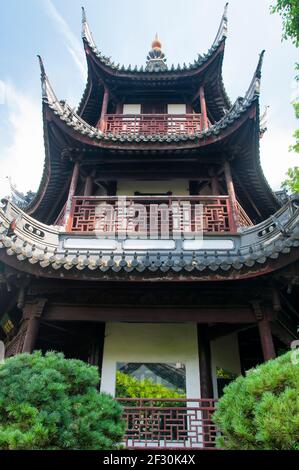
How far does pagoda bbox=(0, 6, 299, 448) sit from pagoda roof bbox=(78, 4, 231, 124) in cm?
4

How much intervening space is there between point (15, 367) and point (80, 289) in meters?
2.81

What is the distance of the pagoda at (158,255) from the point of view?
5.87 m

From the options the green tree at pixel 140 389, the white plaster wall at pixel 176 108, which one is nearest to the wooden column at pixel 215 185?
the white plaster wall at pixel 176 108

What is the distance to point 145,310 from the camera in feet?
21.3

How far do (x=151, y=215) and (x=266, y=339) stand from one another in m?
3.41

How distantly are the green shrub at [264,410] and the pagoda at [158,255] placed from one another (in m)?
2.16

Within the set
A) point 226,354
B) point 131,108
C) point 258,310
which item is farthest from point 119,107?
point 258,310

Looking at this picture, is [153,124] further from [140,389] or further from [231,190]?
[140,389]

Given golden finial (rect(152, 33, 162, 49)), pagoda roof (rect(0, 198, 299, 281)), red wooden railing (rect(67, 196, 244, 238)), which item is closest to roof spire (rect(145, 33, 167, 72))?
golden finial (rect(152, 33, 162, 49))

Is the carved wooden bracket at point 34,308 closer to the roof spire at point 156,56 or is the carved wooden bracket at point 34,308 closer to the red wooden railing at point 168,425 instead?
the red wooden railing at point 168,425

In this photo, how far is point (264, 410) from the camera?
9.82 ft

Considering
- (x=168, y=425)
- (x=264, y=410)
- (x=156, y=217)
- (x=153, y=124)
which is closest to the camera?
(x=264, y=410)

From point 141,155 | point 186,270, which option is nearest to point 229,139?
point 141,155

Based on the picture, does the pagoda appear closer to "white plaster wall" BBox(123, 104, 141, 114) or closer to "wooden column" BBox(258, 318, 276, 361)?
"wooden column" BBox(258, 318, 276, 361)
